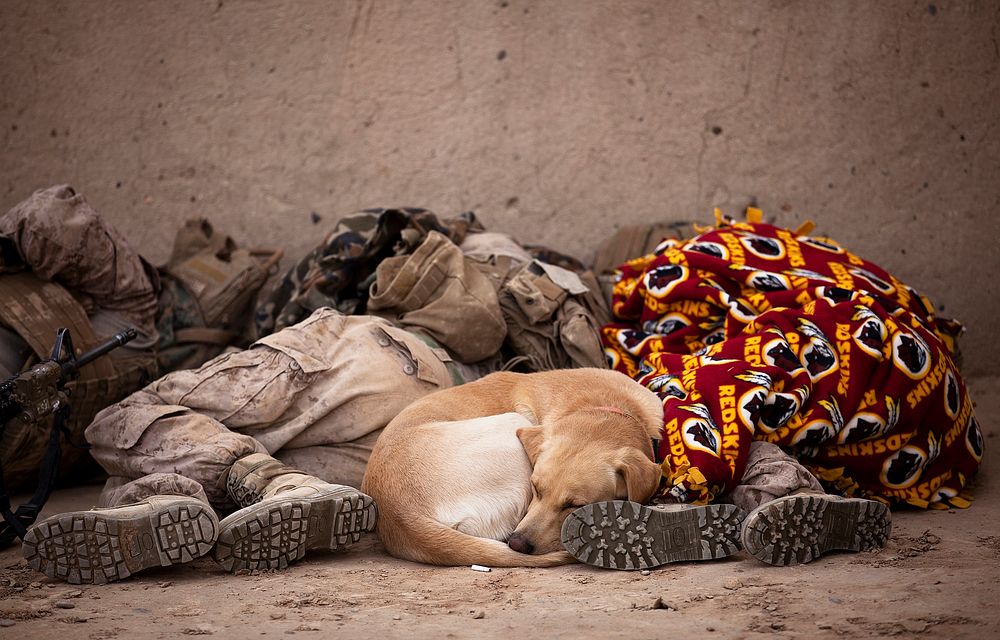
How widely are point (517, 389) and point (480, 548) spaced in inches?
31.7

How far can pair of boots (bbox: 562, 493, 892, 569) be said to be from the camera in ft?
9.25

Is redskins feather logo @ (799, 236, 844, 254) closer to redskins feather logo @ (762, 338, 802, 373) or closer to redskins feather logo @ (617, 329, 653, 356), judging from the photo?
redskins feather logo @ (617, 329, 653, 356)

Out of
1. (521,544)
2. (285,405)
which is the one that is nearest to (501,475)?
(521,544)

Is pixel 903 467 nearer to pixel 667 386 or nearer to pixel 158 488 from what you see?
pixel 667 386

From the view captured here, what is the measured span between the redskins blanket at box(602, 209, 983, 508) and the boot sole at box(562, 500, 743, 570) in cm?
32

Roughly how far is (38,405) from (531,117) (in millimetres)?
3239

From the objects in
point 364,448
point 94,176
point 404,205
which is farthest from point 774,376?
point 94,176

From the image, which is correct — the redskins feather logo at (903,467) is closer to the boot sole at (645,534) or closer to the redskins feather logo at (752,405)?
the redskins feather logo at (752,405)

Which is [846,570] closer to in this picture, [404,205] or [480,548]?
[480,548]

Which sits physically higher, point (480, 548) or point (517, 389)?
point (517, 389)

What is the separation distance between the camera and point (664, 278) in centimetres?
425

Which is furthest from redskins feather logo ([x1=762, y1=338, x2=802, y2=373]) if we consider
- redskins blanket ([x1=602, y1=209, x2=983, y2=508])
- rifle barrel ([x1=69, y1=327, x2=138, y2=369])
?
rifle barrel ([x1=69, y1=327, x2=138, y2=369])

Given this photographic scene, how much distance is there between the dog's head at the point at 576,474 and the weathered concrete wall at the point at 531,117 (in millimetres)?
2603

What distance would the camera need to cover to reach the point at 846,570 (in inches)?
110
